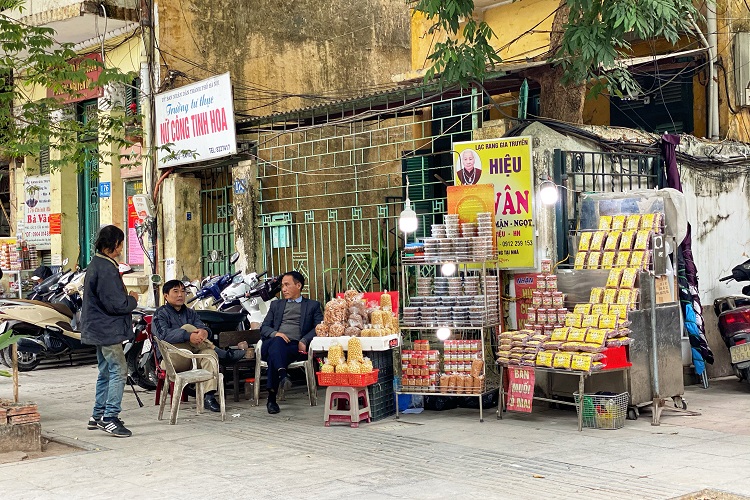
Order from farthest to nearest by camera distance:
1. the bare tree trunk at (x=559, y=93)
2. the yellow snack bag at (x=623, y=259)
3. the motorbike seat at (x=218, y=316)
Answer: the motorbike seat at (x=218, y=316) → the bare tree trunk at (x=559, y=93) → the yellow snack bag at (x=623, y=259)

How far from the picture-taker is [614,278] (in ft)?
27.8

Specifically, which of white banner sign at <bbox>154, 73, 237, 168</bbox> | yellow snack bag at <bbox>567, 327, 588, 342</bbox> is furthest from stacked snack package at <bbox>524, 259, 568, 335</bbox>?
white banner sign at <bbox>154, 73, 237, 168</bbox>

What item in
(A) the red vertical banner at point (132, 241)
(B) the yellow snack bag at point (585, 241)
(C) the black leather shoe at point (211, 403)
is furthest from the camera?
(A) the red vertical banner at point (132, 241)

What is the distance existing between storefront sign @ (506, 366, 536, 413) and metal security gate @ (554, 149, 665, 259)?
155cm

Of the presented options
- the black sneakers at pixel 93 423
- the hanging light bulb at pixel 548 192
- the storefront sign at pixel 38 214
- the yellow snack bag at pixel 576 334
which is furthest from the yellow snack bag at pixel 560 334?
the storefront sign at pixel 38 214

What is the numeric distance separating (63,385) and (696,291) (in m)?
7.71

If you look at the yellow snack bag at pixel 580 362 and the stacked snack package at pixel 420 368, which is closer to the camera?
the yellow snack bag at pixel 580 362

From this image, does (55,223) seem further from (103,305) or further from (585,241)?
(585,241)

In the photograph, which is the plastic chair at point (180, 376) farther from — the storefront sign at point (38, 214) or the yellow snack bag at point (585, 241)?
the storefront sign at point (38, 214)

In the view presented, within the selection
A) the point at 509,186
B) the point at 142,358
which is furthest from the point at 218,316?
the point at 509,186

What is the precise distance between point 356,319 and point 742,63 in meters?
6.25

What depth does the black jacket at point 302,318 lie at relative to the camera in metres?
9.79

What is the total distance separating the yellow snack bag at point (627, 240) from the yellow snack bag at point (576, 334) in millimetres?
986

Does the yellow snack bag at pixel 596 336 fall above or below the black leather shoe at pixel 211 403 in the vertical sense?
above
